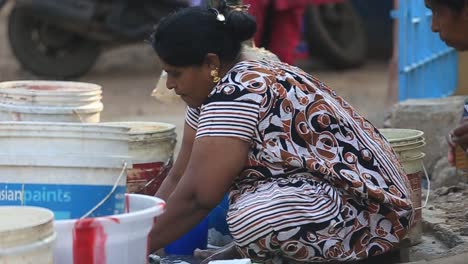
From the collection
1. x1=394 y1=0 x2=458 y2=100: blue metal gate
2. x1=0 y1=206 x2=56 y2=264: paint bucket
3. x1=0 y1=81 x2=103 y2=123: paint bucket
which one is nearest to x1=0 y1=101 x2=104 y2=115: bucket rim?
x1=0 y1=81 x2=103 y2=123: paint bucket

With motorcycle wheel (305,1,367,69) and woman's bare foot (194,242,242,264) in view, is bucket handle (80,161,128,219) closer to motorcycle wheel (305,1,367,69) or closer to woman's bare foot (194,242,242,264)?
woman's bare foot (194,242,242,264)

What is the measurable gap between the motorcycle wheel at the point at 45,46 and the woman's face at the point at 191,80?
22.1 ft

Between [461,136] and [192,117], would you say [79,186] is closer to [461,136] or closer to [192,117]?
[192,117]

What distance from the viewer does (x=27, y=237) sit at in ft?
8.37

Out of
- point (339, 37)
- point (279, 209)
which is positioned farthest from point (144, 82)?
point (279, 209)

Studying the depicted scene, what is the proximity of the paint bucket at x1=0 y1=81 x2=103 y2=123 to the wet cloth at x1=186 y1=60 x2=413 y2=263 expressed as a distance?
3.23 feet

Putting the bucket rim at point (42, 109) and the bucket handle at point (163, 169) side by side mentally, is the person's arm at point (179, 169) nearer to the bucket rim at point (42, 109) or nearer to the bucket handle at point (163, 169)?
the bucket handle at point (163, 169)

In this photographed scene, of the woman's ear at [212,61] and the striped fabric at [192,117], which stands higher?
the woman's ear at [212,61]

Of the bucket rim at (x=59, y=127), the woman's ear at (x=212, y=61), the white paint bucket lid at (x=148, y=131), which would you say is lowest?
the white paint bucket lid at (x=148, y=131)

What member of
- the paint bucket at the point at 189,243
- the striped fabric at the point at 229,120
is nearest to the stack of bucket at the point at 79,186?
the striped fabric at the point at 229,120

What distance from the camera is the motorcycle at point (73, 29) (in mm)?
9711

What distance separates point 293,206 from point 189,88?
1.69 ft

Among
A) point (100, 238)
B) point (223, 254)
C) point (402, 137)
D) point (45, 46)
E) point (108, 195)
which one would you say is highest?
point (45, 46)

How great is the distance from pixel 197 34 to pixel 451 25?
0.82 m
